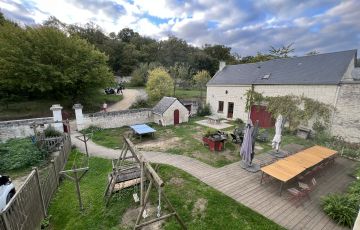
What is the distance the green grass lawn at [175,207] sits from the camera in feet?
16.3

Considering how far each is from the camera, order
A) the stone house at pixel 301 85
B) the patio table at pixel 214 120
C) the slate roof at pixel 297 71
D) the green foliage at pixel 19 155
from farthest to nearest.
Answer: the patio table at pixel 214 120, the slate roof at pixel 297 71, the stone house at pixel 301 85, the green foliage at pixel 19 155

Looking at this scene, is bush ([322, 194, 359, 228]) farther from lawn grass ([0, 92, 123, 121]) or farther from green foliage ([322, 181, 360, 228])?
lawn grass ([0, 92, 123, 121])

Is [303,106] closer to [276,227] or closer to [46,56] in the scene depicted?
[276,227]

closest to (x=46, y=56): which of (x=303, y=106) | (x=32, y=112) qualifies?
(x=32, y=112)

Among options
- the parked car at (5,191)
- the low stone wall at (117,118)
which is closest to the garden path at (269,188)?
the parked car at (5,191)

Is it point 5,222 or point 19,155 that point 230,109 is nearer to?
point 19,155

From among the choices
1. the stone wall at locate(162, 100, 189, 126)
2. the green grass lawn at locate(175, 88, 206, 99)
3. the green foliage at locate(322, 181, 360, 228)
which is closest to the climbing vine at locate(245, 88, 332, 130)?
the stone wall at locate(162, 100, 189, 126)

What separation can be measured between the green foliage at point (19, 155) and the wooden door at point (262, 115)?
16628mm

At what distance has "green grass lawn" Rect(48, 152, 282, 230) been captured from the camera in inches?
195

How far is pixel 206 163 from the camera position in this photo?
866 centimetres

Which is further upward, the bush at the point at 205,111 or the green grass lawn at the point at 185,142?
the bush at the point at 205,111

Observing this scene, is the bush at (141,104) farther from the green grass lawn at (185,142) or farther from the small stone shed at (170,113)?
the green grass lawn at (185,142)

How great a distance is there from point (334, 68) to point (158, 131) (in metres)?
14.0

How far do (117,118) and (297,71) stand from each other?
16087 mm
